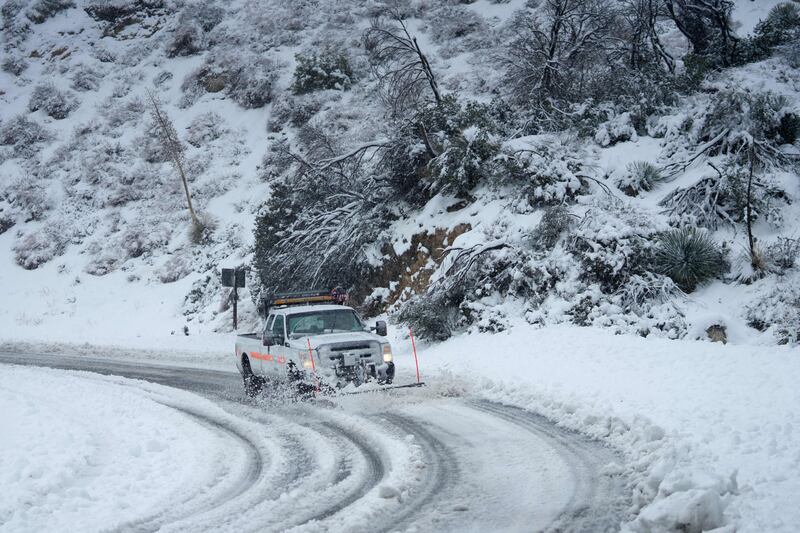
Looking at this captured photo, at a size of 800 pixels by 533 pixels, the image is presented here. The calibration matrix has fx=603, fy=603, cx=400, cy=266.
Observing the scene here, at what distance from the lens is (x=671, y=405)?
7.14 m

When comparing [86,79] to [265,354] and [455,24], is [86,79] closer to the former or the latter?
[455,24]

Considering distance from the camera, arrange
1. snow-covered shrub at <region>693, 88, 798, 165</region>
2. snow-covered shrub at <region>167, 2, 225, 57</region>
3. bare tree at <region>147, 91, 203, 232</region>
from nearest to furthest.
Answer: snow-covered shrub at <region>693, 88, 798, 165</region> < bare tree at <region>147, 91, 203, 232</region> < snow-covered shrub at <region>167, 2, 225, 57</region>

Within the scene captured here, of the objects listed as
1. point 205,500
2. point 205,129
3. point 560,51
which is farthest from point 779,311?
point 205,129

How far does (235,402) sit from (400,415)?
3634mm

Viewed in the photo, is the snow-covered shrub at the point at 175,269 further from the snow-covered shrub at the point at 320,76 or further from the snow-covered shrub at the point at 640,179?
the snow-covered shrub at the point at 640,179

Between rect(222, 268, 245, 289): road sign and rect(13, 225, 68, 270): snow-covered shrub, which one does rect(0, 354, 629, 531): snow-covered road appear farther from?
rect(13, 225, 68, 270): snow-covered shrub

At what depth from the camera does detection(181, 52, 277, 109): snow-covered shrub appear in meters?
38.5

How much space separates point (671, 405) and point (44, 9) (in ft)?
198

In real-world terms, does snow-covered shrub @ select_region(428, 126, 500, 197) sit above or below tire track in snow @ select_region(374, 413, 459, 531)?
above

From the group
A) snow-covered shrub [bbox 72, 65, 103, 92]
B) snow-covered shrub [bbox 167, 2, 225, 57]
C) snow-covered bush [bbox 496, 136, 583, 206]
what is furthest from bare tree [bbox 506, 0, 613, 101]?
snow-covered shrub [bbox 72, 65, 103, 92]

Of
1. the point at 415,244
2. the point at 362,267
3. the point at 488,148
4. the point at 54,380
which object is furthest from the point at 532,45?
the point at 54,380

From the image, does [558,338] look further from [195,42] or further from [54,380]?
[195,42]

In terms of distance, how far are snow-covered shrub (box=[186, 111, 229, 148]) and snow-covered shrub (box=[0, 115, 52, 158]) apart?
11.3 metres

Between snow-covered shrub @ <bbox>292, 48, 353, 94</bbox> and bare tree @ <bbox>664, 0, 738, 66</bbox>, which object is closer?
bare tree @ <bbox>664, 0, 738, 66</bbox>
